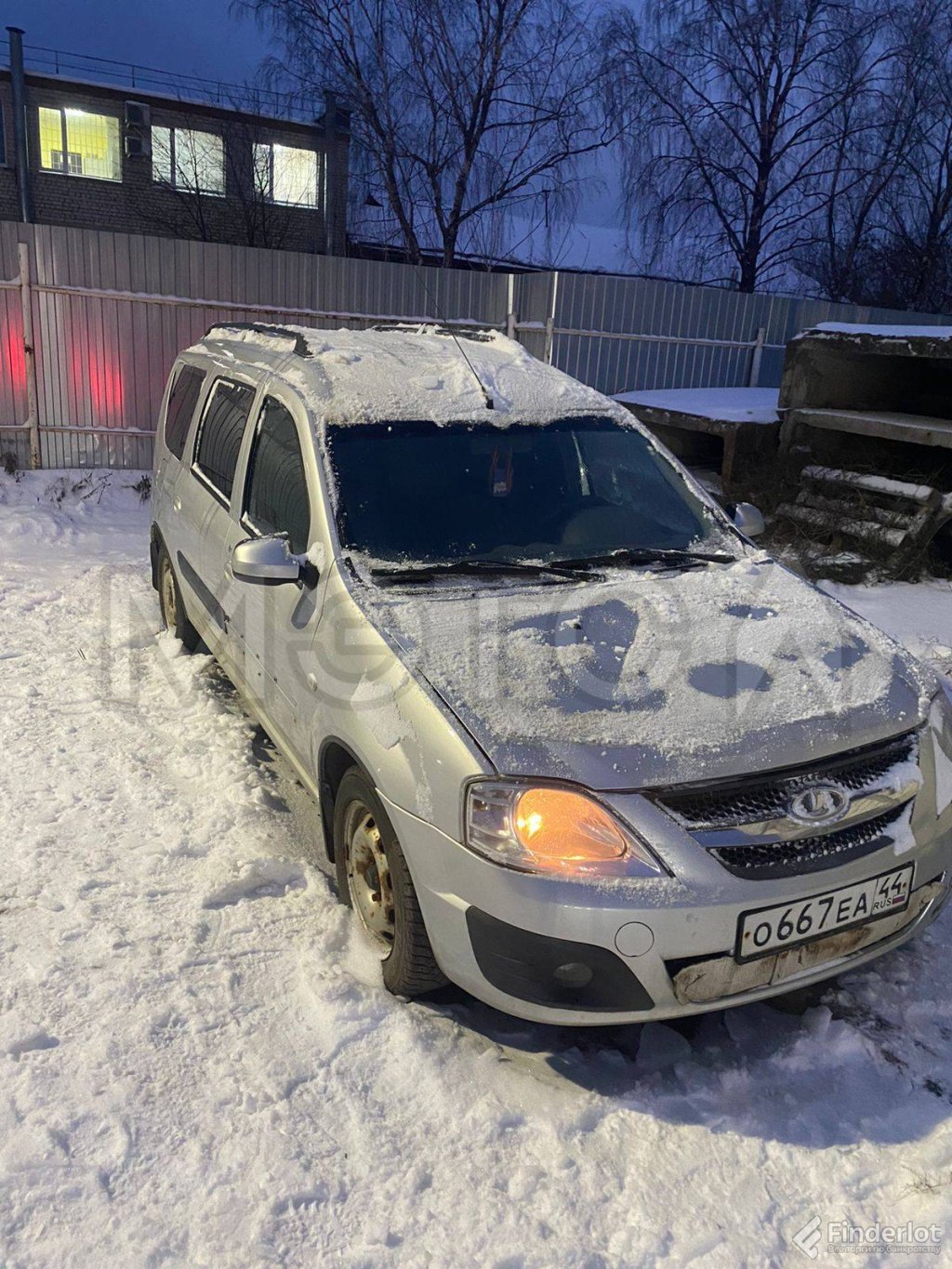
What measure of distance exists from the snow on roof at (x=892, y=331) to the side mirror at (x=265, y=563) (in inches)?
262

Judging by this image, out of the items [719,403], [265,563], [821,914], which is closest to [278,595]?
[265,563]

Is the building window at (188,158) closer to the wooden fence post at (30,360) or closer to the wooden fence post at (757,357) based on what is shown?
the wooden fence post at (30,360)

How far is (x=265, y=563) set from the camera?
3061 mm

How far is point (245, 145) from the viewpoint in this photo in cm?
2138

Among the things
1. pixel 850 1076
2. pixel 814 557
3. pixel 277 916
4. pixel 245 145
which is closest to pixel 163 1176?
pixel 277 916

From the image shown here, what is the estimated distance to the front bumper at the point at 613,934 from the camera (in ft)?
7.25

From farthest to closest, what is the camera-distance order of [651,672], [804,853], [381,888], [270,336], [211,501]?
[270,336]
[211,501]
[381,888]
[651,672]
[804,853]

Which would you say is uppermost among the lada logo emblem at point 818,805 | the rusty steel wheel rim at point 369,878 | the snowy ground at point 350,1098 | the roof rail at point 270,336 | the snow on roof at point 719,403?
the roof rail at point 270,336

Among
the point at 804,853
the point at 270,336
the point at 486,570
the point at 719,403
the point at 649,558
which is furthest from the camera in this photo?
the point at 719,403

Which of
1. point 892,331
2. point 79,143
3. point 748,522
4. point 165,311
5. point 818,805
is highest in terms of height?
point 79,143

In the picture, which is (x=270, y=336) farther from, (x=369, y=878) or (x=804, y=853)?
(x=804, y=853)

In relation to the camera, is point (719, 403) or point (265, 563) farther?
point (719, 403)

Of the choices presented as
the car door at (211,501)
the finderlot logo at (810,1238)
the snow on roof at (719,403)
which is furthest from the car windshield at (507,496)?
the snow on roof at (719,403)

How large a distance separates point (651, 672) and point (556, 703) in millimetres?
342
